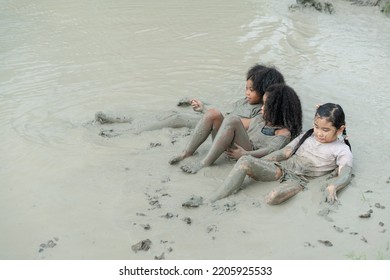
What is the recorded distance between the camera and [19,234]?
3354mm

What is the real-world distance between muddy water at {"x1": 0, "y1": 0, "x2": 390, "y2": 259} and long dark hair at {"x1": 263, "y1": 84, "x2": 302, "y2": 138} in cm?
69

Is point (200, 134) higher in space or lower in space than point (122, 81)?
higher

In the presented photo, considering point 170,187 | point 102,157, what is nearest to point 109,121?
point 102,157

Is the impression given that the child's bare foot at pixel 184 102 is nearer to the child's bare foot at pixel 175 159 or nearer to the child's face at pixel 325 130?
the child's bare foot at pixel 175 159

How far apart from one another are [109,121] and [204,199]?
190cm

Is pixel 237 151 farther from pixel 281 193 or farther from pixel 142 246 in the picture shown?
pixel 142 246

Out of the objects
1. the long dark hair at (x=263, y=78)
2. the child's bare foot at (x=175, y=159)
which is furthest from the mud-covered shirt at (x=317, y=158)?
the child's bare foot at (x=175, y=159)

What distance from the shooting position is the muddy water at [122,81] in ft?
12.1

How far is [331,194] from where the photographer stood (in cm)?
358

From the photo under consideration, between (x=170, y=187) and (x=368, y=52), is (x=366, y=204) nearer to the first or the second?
(x=170, y=187)

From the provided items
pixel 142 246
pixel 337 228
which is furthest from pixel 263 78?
pixel 142 246

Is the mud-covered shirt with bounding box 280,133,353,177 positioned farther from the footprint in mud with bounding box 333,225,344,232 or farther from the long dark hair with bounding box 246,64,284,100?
the long dark hair with bounding box 246,64,284,100

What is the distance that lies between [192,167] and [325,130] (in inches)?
45.8

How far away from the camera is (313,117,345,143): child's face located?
3.75 metres
